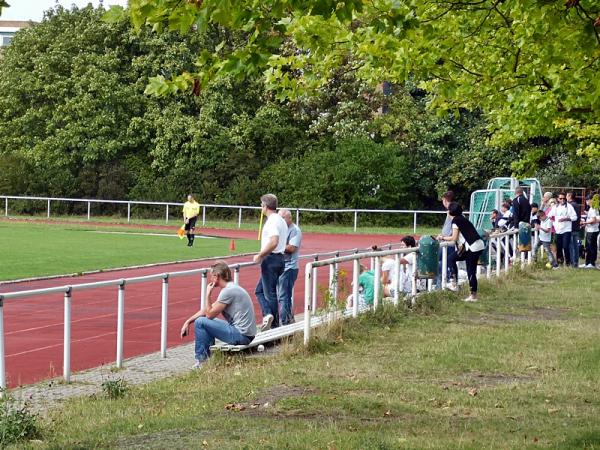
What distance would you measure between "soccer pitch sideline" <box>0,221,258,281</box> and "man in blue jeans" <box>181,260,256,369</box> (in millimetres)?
11490

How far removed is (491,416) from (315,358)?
140 inches

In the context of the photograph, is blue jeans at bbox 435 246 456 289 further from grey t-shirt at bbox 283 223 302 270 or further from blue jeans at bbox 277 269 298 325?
blue jeans at bbox 277 269 298 325

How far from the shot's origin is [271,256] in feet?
48.3

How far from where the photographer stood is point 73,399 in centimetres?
1012

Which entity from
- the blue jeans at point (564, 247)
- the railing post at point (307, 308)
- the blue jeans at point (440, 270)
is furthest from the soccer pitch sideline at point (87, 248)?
the railing post at point (307, 308)

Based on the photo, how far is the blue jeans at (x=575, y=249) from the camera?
27.9m

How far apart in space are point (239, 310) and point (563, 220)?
1610 cm

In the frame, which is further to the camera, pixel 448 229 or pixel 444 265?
pixel 448 229

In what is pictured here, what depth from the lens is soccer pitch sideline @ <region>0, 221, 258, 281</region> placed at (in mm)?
26531

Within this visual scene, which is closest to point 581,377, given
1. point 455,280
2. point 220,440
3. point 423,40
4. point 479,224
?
point 220,440

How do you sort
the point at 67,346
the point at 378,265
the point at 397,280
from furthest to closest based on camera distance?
the point at 397,280 → the point at 378,265 → the point at 67,346

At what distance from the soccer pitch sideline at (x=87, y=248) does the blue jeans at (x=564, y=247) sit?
949 cm

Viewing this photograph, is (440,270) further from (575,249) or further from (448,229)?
(575,249)

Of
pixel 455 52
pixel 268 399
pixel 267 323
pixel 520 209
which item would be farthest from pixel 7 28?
pixel 268 399
